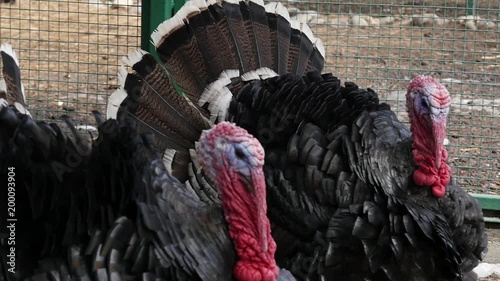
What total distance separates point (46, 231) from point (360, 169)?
4.21 feet

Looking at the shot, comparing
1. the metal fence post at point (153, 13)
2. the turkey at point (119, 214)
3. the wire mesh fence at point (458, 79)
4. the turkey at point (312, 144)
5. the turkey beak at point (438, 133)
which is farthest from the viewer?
the wire mesh fence at point (458, 79)

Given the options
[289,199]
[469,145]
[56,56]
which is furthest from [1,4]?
[289,199]

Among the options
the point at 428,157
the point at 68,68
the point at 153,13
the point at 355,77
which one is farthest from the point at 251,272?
the point at 68,68

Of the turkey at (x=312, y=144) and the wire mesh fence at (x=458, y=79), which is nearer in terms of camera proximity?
the turkey at (x=312, y=144)

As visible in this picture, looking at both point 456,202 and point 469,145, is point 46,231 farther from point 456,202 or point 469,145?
point 469,145

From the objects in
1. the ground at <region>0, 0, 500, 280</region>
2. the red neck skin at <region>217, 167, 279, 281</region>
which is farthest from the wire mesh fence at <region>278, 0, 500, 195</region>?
the red neck skin at <region>217, 167, 279, 281</region>

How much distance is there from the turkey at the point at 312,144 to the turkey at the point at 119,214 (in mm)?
98

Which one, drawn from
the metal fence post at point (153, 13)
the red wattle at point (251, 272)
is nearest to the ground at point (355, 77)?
the metal fence post at point (153, 13)

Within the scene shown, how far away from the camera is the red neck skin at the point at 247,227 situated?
2918 mm

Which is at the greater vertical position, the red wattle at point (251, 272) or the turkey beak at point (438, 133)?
the turkey beak at point (438, 133)

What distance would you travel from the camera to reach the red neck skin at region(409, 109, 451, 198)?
3.68 m

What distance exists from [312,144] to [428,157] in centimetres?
46

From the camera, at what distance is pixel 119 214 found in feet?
9.52

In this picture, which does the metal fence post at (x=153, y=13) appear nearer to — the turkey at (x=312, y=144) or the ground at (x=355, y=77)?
the ground at (x=355, y=77)
